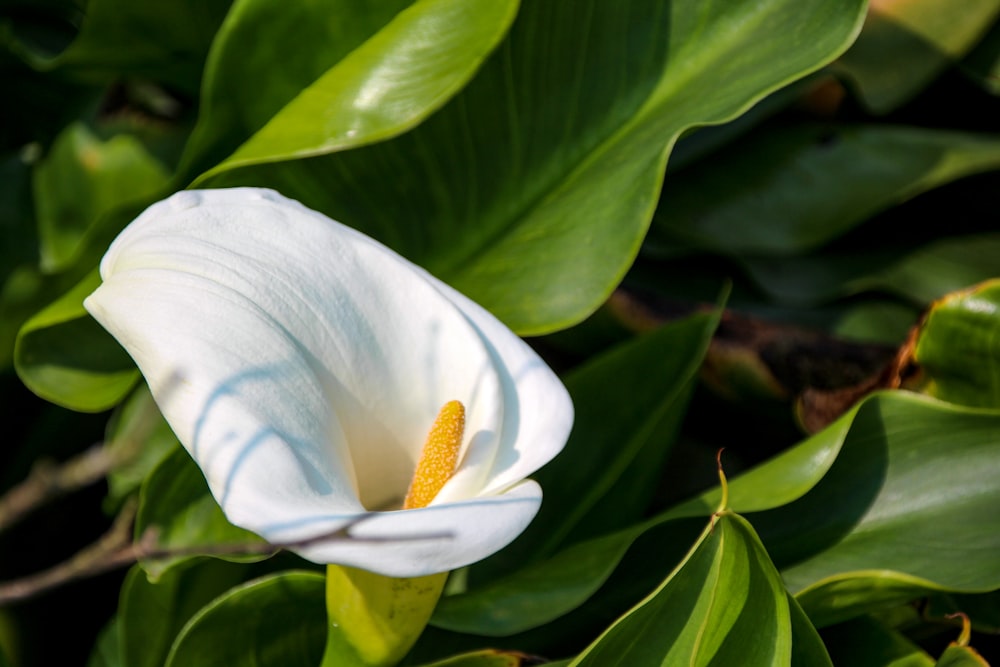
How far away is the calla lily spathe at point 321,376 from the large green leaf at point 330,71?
0.48 ft

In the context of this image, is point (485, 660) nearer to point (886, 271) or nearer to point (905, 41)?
point (886, 271)

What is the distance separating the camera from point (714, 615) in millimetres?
539

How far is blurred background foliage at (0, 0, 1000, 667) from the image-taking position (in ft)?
2.11

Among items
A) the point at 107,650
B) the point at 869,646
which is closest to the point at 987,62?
the point at 869,646

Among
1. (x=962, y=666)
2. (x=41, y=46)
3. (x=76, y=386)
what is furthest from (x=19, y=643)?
(x=962, y=666)

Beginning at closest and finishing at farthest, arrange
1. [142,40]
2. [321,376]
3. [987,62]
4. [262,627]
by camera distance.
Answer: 1. [321,376]
2. [262,627]
3. [142,40]
4. [987,62]

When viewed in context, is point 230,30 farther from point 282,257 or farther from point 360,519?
point 360,519

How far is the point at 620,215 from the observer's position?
2.31ft

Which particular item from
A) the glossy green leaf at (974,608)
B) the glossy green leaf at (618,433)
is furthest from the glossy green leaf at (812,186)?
the glossy green leaf at (974,608)

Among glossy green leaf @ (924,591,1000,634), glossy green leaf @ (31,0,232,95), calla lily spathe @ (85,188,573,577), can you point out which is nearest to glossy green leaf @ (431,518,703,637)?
calla lily spathe @ (85,188,573,577)

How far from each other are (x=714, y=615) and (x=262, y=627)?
0.29 metres

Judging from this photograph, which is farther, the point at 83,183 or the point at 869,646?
the point at 83,183

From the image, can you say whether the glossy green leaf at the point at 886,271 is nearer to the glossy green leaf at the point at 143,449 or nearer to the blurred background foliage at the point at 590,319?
the blurred background foliage at the point at 590,319

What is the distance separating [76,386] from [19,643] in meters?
0.27
